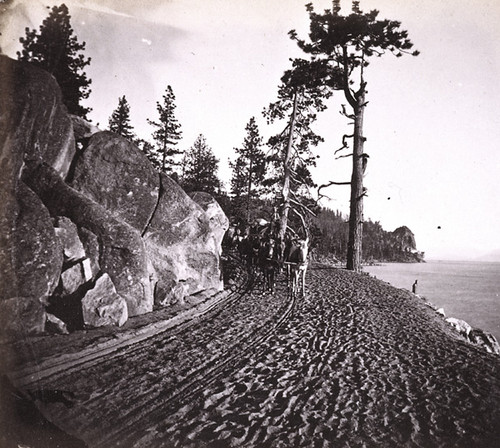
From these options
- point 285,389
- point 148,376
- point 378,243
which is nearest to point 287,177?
point 285,389

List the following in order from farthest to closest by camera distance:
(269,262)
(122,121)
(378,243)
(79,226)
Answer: (378,243) → (122,121) → (269,262) → (79,226)

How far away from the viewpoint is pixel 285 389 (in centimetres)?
508

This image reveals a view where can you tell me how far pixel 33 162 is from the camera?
8336 millimetres

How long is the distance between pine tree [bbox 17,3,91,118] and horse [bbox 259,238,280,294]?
31.9ft

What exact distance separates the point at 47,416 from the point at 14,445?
0.90 m

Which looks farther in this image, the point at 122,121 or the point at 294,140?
the point at 122,121

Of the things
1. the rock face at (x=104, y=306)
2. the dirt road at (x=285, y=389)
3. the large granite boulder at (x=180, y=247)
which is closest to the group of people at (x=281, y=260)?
the large granite boulder at (x=180, y=247)

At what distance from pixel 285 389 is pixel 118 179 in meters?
9.28

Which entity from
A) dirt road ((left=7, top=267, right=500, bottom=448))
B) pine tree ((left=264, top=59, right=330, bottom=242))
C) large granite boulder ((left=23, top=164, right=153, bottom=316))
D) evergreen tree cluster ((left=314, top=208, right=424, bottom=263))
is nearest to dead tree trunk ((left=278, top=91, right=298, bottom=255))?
pine tree ((left=264, top=59, right=330, bottom=242))

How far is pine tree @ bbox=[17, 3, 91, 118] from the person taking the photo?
6172mm

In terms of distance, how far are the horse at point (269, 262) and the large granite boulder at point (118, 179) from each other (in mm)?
5482

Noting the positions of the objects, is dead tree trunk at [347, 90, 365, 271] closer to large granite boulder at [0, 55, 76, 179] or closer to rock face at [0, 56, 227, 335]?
rock face at [0, 56, 227, 335]

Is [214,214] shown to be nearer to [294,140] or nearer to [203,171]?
[294,140]

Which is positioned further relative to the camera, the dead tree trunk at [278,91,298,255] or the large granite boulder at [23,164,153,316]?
the dead tree trunk at [278,91,298,255]
